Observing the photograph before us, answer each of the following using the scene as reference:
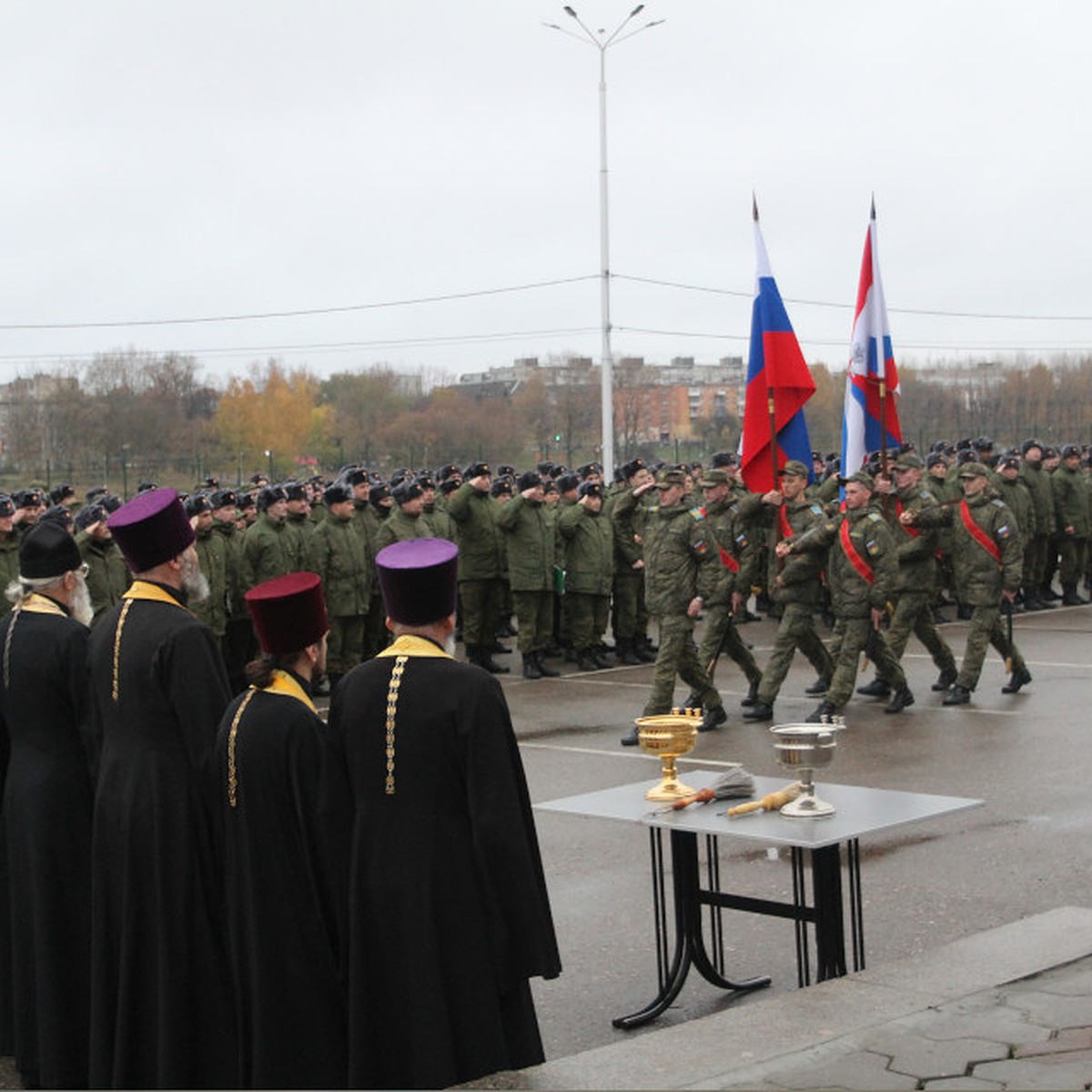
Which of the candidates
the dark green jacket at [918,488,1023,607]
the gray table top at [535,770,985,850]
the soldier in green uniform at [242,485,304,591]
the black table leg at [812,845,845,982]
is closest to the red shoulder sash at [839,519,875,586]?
the dark green jacket at [918,488,1023,607]

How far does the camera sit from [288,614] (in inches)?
207

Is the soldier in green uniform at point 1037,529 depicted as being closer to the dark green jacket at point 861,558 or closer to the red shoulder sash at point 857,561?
the dark green jacket at point 861,558

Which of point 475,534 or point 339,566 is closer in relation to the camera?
point 339,566

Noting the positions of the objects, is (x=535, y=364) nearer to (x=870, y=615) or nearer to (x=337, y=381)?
(x=337, y=381)

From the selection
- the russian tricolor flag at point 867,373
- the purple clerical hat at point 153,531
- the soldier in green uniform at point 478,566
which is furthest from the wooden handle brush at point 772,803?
the soldier in green uniform at point 478,566

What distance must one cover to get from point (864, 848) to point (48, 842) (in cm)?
470

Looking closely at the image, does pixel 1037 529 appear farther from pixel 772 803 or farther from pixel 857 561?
pixel 772 803

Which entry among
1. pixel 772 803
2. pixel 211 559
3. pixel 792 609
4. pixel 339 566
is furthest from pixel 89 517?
pixel 772 803

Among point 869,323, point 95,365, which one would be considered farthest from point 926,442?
point 869,323

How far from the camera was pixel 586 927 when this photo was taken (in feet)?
25.9

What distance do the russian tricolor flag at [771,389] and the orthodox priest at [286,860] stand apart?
24.8 ft

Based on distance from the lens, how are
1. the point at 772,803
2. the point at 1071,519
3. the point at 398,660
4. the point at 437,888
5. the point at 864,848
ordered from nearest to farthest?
the point at 437,888
the point at 398,660
the point at 772,803
the point at 864,848
the point at 1071,519

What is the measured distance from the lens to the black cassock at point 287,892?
5.21 m

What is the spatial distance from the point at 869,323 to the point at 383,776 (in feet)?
33.2
